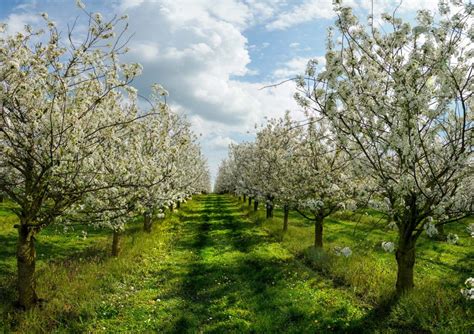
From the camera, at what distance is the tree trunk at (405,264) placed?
12581mm

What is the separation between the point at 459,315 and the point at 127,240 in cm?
1886

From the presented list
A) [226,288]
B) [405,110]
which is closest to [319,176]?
[226,288]

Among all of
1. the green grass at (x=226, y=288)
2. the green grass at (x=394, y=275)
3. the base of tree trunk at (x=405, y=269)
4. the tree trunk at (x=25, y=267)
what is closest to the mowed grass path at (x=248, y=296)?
the green grass at (x=226, y=288)

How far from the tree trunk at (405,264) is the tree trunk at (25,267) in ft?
38.1

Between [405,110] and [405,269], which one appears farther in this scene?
[405,269]

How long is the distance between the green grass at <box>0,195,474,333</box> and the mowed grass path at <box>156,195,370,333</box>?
4cm

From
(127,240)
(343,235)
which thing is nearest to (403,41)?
(127,240)

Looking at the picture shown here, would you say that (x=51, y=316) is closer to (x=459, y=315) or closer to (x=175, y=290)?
(x=175, y=290)

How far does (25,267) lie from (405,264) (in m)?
12.1

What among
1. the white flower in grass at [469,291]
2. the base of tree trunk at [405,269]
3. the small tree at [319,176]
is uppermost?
the small tree at [319,176]

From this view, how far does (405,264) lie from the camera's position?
502 inches

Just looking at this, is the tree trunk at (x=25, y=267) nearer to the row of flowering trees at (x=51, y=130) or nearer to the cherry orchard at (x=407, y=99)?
the row of flowering trees at (x=51, y=130)

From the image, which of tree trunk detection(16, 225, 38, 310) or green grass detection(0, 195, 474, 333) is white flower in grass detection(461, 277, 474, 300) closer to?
green grass detection(0, 195, 474, 333)

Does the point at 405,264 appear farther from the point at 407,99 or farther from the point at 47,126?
the point at 47,126
